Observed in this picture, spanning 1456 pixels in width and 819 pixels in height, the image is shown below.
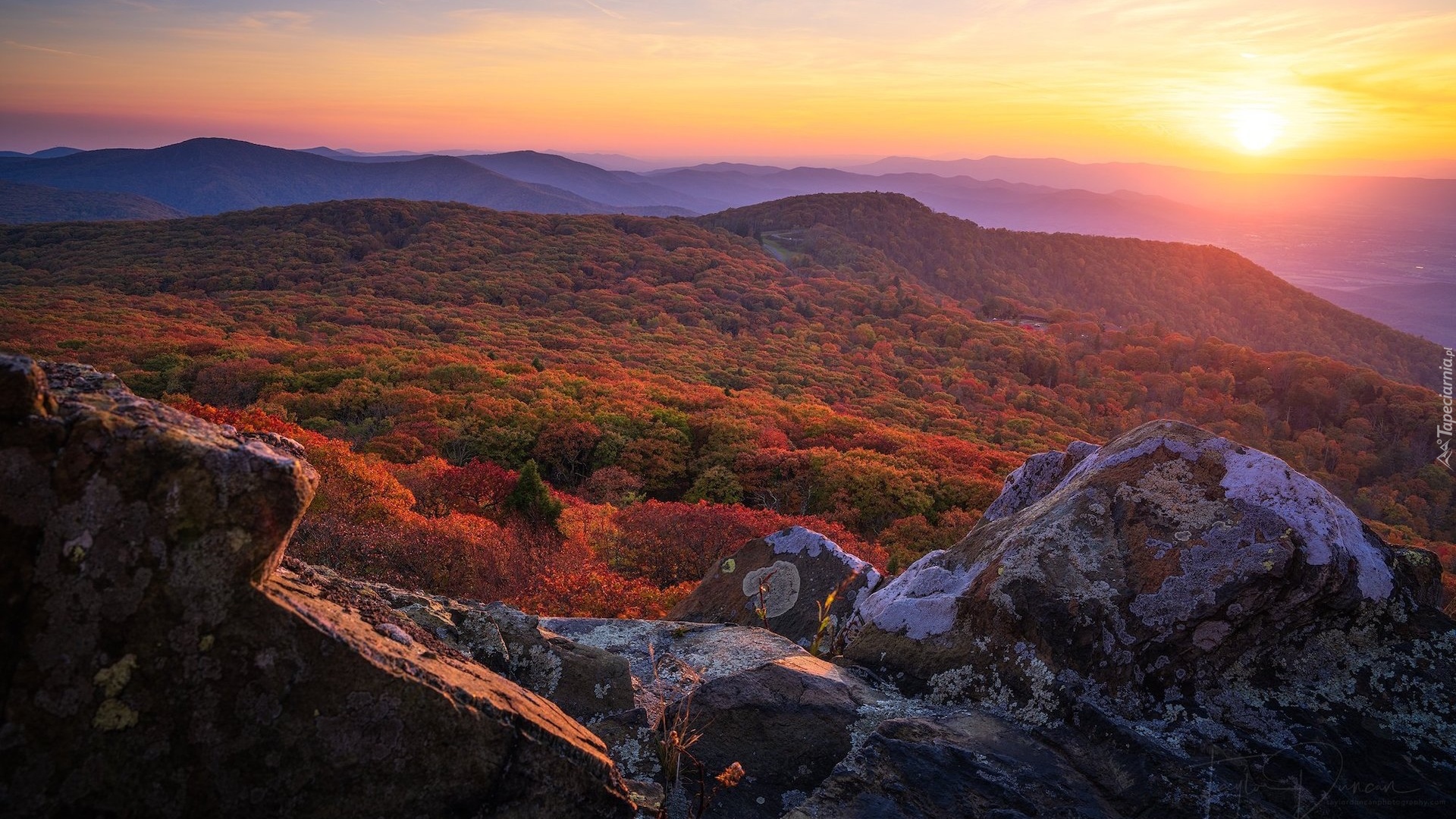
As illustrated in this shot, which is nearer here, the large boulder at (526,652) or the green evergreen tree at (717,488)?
the large boulder at (526,652)

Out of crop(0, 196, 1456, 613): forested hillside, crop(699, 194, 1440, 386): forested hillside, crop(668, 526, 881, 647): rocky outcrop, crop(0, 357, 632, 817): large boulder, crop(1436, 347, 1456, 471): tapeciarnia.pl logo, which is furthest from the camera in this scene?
crop(699, 194, 1440, 386): forested hillside

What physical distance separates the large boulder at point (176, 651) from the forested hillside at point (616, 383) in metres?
9.60

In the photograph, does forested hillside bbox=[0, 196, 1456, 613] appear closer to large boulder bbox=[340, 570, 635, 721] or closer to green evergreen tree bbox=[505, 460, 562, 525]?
green evergreen tree bbox=[505, 460, 562, 525]

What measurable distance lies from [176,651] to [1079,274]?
14784 centimetres

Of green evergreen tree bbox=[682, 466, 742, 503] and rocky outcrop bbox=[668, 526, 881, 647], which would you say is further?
green evergreen tree bbox=[682, 466, 742, 503]

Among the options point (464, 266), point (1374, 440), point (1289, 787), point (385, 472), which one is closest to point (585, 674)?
point (1289, 787)

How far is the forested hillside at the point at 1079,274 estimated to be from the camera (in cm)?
10594

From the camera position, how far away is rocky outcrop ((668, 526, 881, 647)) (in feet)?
24.5

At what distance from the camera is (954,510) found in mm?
22312

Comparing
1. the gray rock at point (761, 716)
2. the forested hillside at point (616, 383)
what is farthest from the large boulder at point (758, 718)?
the forested hillside at point (616, 383)

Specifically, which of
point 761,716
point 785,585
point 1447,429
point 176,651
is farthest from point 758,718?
point 1447,429

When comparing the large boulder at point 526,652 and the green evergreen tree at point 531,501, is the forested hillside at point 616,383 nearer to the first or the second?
the green evergreen tree at point 531,501

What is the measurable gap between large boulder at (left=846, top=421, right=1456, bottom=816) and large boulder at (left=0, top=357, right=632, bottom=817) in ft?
11.0

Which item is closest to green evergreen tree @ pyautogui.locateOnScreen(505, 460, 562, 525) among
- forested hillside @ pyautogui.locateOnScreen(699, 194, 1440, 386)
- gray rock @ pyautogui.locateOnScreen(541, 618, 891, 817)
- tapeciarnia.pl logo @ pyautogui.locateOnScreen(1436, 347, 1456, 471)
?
gray rock @ pyautogui.locateOnScreen(541, 618, 891, 817)
